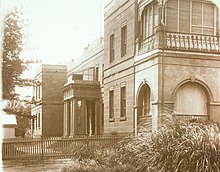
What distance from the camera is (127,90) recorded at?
7961mm

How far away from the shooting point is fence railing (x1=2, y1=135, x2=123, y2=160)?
220 inches

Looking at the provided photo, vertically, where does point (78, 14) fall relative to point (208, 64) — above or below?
above

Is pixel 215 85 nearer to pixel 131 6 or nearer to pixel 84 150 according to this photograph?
pixel 84 150

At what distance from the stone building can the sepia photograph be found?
2cm

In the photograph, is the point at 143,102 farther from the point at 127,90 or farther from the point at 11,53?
the point at 11,53

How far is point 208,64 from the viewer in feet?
18.5

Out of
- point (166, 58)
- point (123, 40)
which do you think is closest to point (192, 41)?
point (166, 58)

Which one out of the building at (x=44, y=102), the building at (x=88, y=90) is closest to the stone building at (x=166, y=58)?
the building at (x=44, y=102)

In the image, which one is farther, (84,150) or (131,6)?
(131,6)

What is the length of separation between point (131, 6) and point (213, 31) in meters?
2.47

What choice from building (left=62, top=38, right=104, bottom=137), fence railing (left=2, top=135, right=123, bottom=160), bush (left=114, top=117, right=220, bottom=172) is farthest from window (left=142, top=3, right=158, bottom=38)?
Answer: building (left=62, top=38, right=104, bottom=137)

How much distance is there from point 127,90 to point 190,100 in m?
2.24

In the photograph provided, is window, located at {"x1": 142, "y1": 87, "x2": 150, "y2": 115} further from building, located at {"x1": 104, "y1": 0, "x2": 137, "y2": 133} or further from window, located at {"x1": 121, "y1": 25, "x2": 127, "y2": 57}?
window, located at {"x1": 121, "y1": 25, "x2": 127, "y2": 57}

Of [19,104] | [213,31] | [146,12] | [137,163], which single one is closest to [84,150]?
[137,163]
